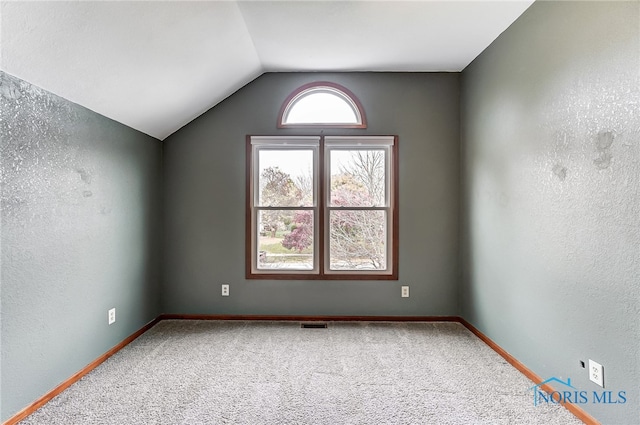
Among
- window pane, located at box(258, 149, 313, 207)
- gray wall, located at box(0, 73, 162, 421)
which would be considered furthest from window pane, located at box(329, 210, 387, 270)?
gray wall, located at box(0, 73, 162, 421)

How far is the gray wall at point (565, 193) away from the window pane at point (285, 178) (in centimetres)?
172

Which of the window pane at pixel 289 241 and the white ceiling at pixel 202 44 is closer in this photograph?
the white ceiling at pixel 202 44

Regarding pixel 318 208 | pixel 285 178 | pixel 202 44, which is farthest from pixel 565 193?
pixel 202 44

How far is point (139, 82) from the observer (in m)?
2.57

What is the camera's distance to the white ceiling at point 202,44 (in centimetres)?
185

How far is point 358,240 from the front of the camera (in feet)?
12.2

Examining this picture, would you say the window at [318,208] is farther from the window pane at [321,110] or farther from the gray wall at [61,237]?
the gray wall at [61,237]

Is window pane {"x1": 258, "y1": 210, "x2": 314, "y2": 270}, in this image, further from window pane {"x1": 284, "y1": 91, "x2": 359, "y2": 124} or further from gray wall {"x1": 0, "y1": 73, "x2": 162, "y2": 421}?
gray wall {"x1": 0, "y1": 73, "x2": 162, "y2": 421}

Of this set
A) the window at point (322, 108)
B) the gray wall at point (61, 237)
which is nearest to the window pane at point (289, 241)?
the window at point (322, 108)

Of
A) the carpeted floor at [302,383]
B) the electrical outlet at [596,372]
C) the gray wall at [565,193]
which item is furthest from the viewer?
the carpeted floor at [302,383]

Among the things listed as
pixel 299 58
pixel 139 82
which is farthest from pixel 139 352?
pixel 299 58

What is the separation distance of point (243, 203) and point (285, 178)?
519 mm

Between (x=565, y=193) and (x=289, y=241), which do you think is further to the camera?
(x=289, y=241)

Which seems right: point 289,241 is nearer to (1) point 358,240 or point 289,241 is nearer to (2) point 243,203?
(2) point 243,203
